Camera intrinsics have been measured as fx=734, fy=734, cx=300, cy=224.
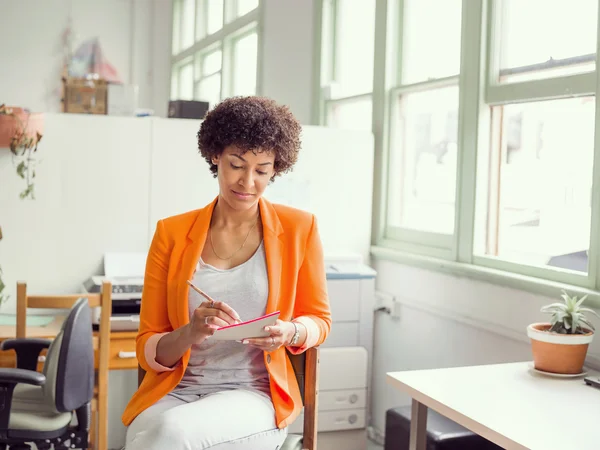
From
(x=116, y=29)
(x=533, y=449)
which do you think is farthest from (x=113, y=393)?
(x=116, y=29)

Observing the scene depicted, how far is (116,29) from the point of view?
8.28 meters

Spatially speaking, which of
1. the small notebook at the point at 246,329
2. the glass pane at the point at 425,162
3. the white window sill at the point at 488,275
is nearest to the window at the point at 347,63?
the glass pane at the point at 425,162

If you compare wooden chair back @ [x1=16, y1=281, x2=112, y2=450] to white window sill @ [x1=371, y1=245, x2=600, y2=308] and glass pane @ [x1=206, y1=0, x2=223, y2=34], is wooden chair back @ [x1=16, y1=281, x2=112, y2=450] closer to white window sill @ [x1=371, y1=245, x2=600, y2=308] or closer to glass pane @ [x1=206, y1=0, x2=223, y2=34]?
white window sill @ [x1=371, y1=245, x2=600, y2=308]

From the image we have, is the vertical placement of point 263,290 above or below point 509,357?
above

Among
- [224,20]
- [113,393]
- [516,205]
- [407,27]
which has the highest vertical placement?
[224,20]

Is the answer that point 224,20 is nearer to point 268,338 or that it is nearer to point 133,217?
point 133,217

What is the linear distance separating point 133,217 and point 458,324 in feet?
5.01

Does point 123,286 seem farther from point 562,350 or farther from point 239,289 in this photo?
point 562,350

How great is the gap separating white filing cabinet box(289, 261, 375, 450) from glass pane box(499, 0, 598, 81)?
43.1 inches

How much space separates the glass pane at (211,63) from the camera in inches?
258

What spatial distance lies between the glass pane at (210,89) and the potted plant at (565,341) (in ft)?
15.6

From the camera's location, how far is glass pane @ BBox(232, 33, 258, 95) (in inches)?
221

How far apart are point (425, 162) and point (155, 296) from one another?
6.51ft

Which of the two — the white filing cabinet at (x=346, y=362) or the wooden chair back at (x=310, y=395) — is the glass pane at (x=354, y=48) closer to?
the white filing cabinet at (x=346, y=362)
